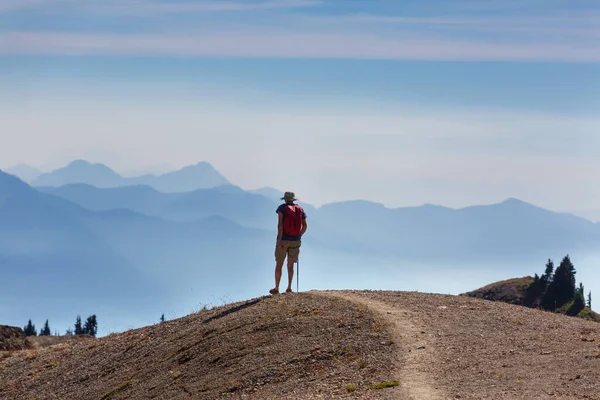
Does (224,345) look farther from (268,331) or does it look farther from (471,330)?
(471,330)

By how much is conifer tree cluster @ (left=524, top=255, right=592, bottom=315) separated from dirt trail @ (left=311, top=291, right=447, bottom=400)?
6219 centimetres

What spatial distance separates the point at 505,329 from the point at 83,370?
1397 centimetres

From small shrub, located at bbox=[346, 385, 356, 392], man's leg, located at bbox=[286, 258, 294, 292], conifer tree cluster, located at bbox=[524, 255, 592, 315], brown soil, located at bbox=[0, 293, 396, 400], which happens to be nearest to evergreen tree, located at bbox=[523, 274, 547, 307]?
conifer tree cluster, located at bbox=[524, 255, 592, 315]

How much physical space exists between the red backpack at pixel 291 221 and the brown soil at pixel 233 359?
217 centimetres

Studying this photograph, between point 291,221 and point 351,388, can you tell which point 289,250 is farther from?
point 351,388

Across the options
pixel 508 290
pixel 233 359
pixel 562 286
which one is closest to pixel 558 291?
pixel 562 286

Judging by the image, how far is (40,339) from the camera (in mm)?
41688

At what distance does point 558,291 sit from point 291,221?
69926 millimetres

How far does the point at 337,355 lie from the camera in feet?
77.1

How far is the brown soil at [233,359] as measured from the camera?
2231cm

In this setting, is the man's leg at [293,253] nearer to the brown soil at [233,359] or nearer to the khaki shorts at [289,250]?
the khaki shorts at [289,250]

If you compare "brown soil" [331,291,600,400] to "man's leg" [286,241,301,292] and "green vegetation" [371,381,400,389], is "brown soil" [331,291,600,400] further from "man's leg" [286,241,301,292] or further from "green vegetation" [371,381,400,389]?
"man's leg" [286,241,301,292]

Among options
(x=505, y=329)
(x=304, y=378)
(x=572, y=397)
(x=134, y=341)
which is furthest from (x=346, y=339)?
(x=134, y=341)

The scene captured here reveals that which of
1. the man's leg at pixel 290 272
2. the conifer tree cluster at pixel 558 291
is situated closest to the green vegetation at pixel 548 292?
the conifer tree cluster at pixel 558 291
